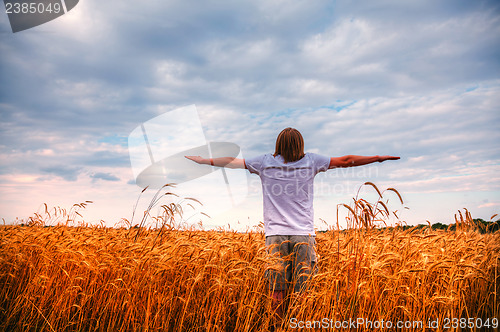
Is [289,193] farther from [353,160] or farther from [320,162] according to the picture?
[353,160]

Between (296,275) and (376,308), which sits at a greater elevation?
(296,275)

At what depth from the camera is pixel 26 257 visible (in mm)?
5262

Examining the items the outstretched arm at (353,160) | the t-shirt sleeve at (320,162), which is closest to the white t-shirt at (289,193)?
the t-shirt sleeve at (320,162)

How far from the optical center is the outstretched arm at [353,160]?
391 centimetres

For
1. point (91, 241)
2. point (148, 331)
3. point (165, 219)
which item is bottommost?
point (148, 331)

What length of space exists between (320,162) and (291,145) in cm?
43

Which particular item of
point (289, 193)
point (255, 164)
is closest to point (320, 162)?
point (289, 193)

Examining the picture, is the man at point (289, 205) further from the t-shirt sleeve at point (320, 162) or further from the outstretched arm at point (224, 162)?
the outstretched arm at point (224, 162)

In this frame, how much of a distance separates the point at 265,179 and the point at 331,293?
57.1 inches

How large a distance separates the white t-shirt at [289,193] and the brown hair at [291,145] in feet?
0.23

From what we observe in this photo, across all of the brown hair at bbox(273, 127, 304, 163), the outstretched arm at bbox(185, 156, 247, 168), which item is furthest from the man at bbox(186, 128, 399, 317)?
the outstretched arm at bbox(185, 156, 247, 168)

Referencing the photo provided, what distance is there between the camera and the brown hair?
3730 mm

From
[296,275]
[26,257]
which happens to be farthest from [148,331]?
[26,257]

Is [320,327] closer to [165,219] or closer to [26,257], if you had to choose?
[165,219]
